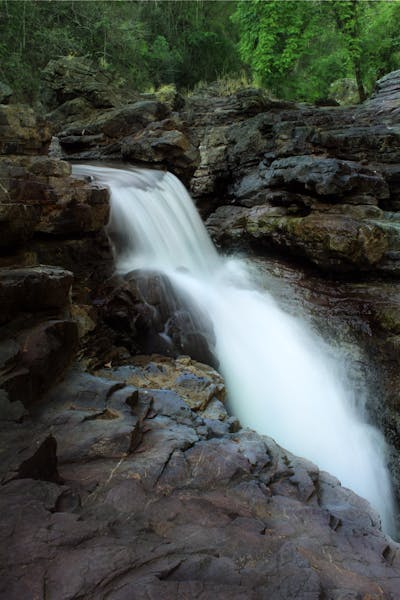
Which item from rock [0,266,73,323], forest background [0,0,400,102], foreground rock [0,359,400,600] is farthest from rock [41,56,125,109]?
foreground rock [0,359,400,600]

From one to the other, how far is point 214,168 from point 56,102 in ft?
18.9

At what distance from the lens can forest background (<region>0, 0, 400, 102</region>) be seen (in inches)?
442

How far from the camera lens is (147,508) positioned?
2.61 meters

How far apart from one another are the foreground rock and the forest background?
10143mm

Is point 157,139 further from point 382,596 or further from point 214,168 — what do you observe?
point 382,596

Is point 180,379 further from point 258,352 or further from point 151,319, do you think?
point 258,352

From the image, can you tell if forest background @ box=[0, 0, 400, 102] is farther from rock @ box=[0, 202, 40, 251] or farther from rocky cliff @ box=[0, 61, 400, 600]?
rock @ box=[0, 202, 40, 251]

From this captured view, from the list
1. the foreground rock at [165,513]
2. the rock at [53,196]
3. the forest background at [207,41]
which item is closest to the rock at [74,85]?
the forest background at [207,41]

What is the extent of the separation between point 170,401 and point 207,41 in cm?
1949

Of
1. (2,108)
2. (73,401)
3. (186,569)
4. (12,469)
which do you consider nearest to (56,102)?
(2,108)

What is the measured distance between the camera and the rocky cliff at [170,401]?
6.95 ft

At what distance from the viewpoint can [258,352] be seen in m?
6.45

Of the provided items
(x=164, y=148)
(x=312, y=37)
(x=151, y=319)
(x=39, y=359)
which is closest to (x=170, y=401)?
(x=39, y=359)

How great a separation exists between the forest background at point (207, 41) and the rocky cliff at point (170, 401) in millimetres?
6564
